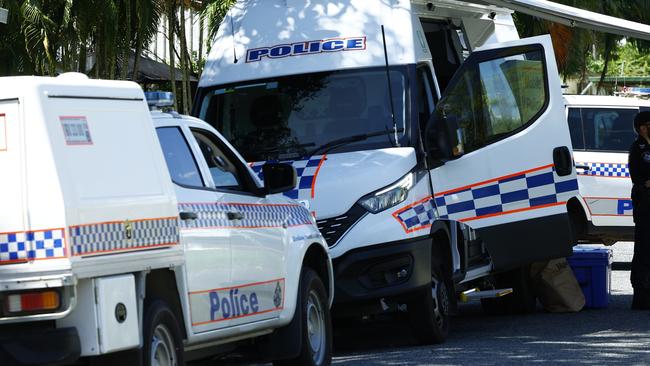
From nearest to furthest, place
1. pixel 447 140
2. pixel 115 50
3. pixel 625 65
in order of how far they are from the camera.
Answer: pixel 447 140
pixel 115 50
pixel 625 65

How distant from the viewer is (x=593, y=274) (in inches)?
580

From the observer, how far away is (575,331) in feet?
41.7

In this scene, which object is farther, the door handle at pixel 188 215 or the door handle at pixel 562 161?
the door handle at pixel 562 161

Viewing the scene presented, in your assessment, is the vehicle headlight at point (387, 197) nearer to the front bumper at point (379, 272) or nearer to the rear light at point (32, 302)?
the front bumper at point (379, 272)

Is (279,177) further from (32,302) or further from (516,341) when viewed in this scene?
(516,341)

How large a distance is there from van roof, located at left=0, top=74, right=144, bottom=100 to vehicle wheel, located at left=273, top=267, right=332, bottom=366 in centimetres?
269

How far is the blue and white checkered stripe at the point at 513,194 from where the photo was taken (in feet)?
40.7

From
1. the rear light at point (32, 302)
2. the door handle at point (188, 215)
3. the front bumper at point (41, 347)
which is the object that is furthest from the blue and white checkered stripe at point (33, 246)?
the door handle at point (188, 215)

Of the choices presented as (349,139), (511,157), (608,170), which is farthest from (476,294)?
(608,170)

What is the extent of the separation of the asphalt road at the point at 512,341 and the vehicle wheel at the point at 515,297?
126 millimetres

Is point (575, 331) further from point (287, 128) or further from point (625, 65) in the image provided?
point (625, 65)

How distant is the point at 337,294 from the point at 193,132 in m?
2.58

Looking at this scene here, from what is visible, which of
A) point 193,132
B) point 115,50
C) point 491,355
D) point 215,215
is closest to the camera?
point 215,215

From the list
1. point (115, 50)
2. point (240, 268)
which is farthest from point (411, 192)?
point (115, 50)
